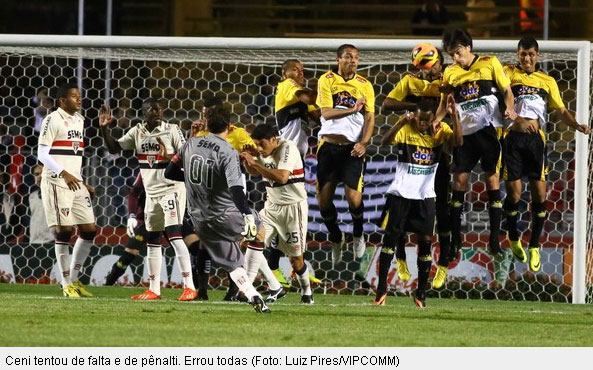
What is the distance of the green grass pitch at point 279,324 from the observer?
28.9ft

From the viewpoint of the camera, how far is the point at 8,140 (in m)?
16.2

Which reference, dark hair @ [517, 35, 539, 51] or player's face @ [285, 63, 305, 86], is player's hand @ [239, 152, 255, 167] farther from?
dark hair @ [517, 35, 539, 51]

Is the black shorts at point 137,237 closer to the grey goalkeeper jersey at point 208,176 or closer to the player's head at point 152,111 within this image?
the player's head at point 152,111

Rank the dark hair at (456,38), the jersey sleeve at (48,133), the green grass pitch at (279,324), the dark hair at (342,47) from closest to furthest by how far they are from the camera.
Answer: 1. the green grass pitch at (279,324)
2. the dark hair at (456,38)
3. the dark hair at (342,47)
4. the jersey sleeve at (48,133)

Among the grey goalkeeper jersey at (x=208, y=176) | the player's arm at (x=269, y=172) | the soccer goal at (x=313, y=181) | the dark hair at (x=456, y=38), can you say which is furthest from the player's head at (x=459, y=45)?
the grey goalkeeper jersey at (x=208, y=176)

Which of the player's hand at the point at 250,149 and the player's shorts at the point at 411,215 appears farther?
the player's hand at the point at 250,149

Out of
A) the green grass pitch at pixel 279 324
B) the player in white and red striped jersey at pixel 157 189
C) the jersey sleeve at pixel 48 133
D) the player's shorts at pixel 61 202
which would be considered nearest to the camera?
the green grass pitch at pixel 279 324

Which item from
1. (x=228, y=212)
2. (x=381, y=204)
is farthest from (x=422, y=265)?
(x=381, y=204)

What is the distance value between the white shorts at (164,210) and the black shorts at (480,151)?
287 centimetres

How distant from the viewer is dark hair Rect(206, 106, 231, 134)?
35.3 ft

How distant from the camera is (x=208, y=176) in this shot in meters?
10.8

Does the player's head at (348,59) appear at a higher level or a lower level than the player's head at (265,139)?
higher

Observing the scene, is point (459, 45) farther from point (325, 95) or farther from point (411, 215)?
point (411, 215)

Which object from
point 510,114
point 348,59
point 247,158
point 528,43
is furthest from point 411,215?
point 528,43
